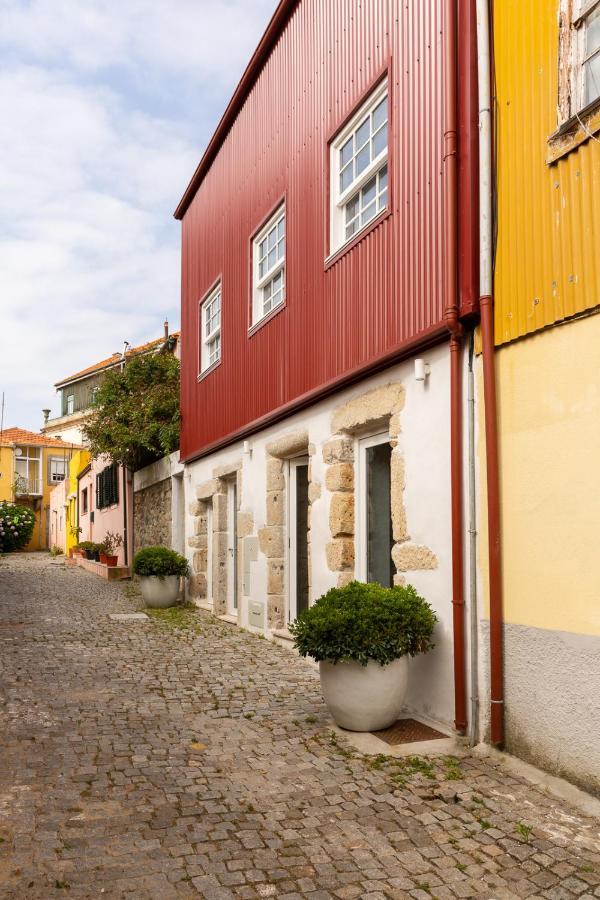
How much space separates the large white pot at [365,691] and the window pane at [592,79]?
12.1 ft

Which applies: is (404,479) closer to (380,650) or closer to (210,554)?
(380,650)

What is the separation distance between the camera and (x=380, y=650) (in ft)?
Result: 17.2

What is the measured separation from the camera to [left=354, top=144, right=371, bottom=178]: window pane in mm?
7473

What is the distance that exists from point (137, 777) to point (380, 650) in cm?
167

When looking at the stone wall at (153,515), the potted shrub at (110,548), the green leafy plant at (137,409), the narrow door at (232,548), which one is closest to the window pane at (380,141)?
the narrow door at (232,548)

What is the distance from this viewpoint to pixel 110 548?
75.0 ft

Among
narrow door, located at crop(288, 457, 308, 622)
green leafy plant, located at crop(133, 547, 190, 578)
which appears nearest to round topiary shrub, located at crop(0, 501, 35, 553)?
green leafy plant, located at crop(133, 547, 190, 578)

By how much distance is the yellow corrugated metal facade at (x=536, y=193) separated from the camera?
4539 mm

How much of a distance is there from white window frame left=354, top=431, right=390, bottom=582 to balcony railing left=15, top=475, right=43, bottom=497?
4178 centimetres

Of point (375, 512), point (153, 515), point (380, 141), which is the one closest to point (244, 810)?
point (375, 512)

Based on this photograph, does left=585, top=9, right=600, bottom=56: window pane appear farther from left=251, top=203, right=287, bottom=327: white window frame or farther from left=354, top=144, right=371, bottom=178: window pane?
left=251, top=203, right=287, bottom=327: white window frame

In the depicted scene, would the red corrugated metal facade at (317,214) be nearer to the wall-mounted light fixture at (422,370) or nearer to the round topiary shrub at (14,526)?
the wall-mounted light fixture at (422,370)

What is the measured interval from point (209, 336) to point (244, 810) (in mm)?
9584

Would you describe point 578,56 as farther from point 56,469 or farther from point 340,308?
point 56,469
